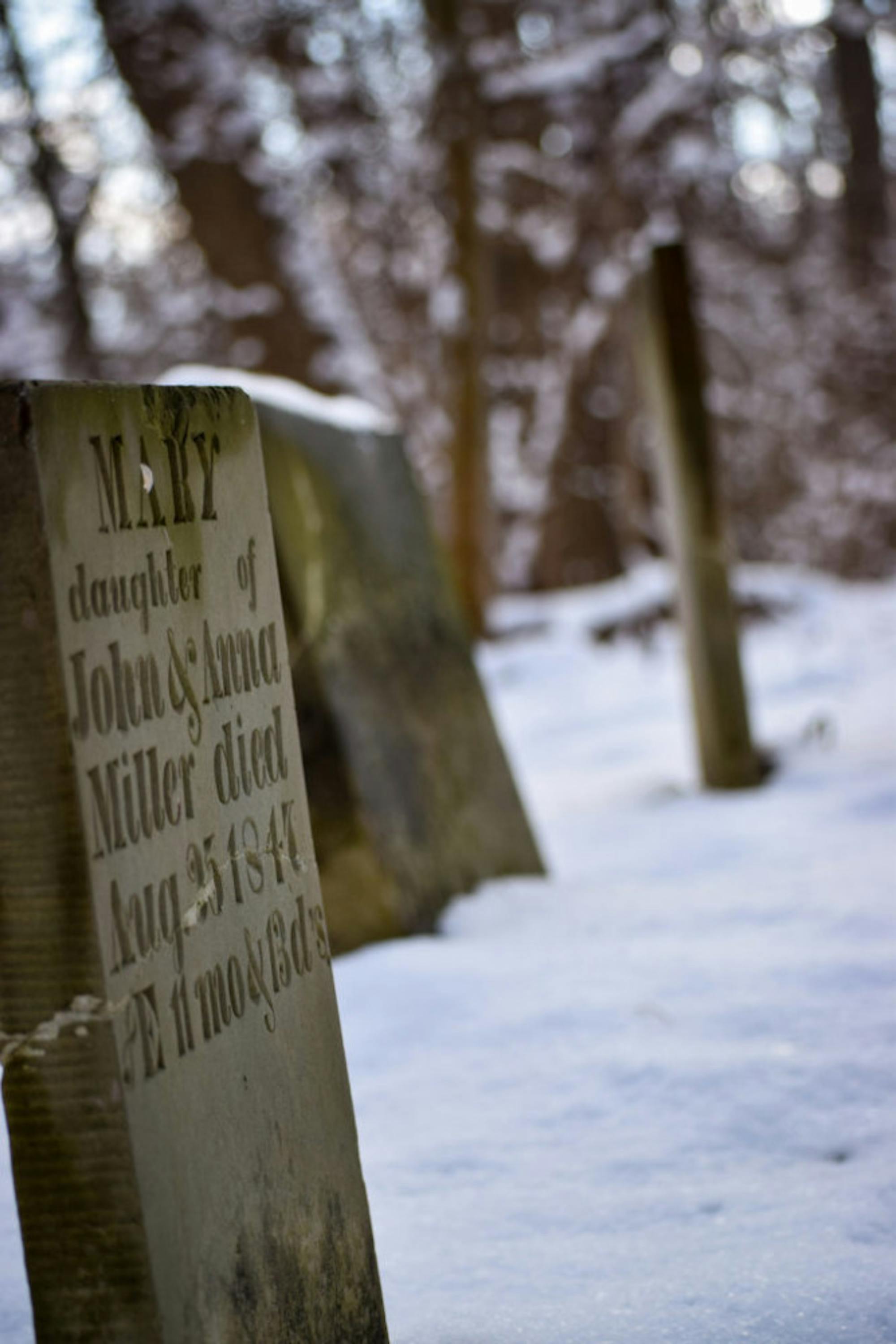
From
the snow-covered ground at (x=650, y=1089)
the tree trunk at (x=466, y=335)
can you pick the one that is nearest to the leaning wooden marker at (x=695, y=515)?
the snow-covered ground at (x=650, y=1089)

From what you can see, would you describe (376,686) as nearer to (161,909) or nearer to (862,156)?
(161,909)

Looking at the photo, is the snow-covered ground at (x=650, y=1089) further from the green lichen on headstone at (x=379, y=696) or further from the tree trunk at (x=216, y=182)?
the tree trunk at (x=216, y=182)

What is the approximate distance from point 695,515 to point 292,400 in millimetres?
1746

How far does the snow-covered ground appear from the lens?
70.4 inches

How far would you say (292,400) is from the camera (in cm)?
363

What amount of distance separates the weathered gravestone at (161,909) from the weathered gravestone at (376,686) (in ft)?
5.35

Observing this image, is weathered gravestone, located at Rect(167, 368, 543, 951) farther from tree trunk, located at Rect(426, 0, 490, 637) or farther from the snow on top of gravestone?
tree trunk, located at Rect(426, 0, 490, 637)

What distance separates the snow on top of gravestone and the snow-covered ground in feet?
4.31

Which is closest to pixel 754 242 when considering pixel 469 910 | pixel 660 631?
pixel 660 631

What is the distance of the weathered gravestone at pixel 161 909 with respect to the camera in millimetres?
1334

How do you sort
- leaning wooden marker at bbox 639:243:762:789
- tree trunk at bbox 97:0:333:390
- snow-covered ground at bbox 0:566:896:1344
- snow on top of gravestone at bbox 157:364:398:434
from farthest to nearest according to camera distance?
tree trunk at bbox 97:0:333:390
leaning wooden marker at bbox 639:243:762:789
snow on top of gravestone at bbox 157:364:398:434
snow-covered ground at bbox 0:566:896:1344

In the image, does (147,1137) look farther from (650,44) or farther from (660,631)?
(650,44)

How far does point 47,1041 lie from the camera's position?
1.34 meters

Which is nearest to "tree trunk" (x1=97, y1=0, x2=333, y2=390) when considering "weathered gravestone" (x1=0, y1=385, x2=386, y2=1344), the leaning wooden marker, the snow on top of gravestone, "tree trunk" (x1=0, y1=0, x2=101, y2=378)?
"tree trunk" (x1=0, y1=0, x2=101, y2=378)
